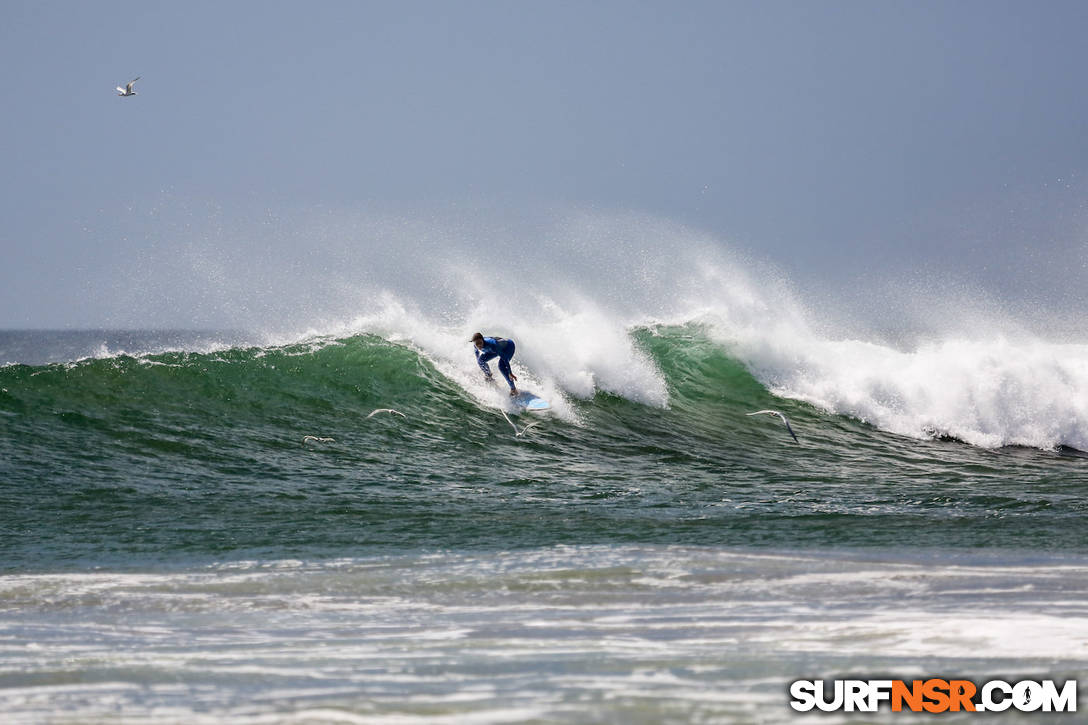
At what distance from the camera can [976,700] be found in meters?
3.92

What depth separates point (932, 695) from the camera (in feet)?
13.1

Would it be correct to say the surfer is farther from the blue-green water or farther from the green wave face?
the green wave face

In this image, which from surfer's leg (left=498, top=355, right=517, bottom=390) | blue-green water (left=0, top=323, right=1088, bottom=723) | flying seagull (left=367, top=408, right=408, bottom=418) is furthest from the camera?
surfer's leg (left=498, top=355, right=517, bottom=390)

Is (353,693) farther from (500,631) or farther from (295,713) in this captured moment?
(500,631)

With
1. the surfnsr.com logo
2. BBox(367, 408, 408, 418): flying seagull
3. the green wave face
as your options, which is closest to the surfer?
the green wave face

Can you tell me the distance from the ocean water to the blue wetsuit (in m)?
0.48

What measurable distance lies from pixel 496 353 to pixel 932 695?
1033 centimetres

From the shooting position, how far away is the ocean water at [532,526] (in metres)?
4.40

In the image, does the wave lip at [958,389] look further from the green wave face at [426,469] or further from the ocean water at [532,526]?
the green wave face at [426,469]

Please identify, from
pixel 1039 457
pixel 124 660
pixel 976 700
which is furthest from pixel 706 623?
pixel 1039 457

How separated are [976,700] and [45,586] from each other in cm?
559

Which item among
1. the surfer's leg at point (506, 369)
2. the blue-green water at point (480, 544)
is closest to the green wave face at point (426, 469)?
the blue-green water at point (480, 544)

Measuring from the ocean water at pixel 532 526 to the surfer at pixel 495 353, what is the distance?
1.30ft

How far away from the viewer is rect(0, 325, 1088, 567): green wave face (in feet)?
26.3
